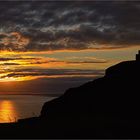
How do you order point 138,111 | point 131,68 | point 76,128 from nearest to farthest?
point 76,128 → point 138,111 → point 131,68

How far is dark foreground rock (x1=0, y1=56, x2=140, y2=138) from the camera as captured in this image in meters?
29.1

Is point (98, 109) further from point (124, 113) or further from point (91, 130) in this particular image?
point (91, 130)

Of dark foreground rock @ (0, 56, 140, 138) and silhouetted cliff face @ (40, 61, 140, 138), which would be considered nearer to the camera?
dark foreground rock @ (0, 56, 140, 138)

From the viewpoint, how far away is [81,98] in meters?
47.5

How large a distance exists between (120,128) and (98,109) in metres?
16.3

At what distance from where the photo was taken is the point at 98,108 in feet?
147

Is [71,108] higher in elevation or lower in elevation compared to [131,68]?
lower

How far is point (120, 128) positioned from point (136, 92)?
15719 millimetres

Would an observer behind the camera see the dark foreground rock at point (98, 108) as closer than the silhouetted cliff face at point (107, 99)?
Yes

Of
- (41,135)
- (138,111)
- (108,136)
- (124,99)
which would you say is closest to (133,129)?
(108,136)

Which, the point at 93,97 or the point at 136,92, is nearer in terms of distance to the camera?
the point at 136,92

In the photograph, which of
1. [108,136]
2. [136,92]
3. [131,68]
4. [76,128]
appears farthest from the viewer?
[131,68]

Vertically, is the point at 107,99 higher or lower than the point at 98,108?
higher

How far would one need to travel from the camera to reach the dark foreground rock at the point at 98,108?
95.5ft
